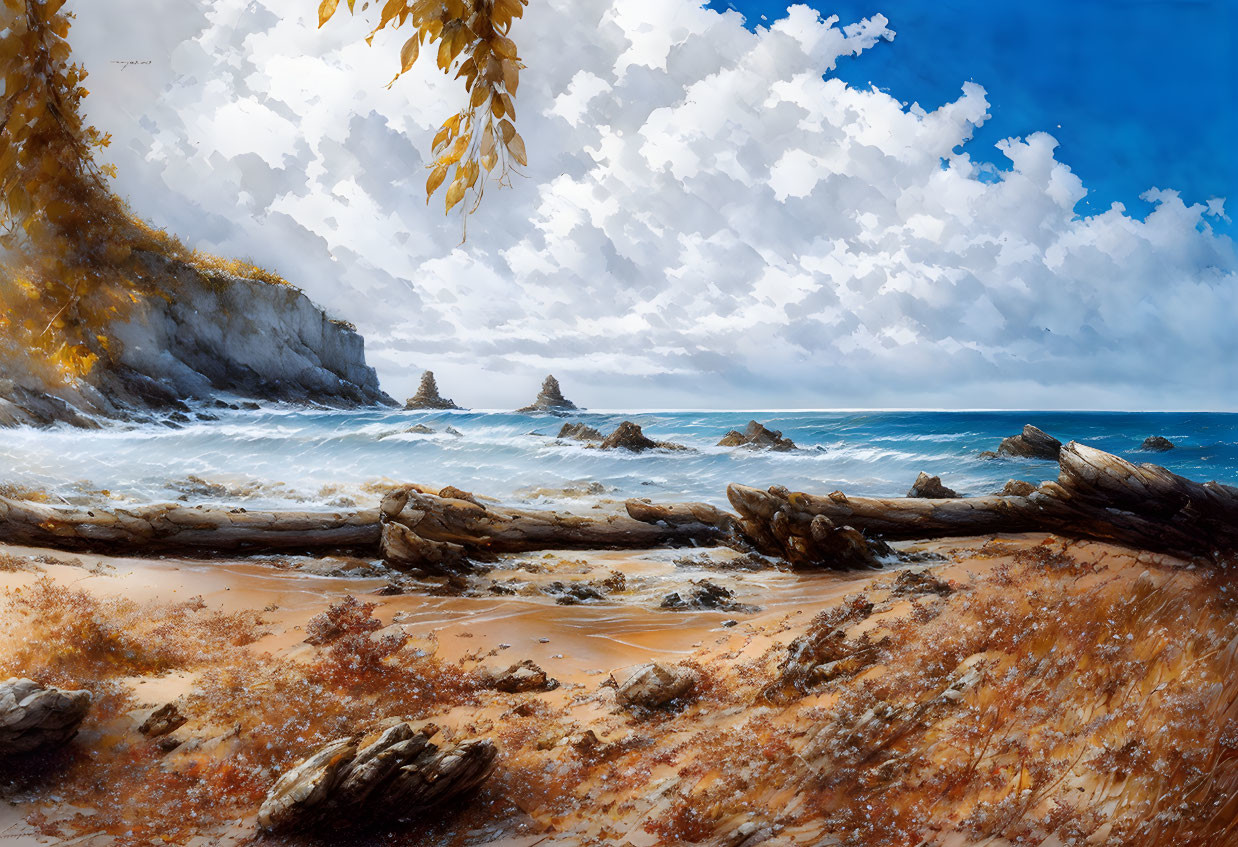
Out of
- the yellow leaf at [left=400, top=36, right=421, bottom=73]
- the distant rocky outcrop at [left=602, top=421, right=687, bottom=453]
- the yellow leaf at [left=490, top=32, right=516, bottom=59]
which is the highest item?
the yellow leaf at [left=490, top=32, right=516, bottom=59]

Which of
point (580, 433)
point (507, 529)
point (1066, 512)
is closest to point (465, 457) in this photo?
point (507, 529)

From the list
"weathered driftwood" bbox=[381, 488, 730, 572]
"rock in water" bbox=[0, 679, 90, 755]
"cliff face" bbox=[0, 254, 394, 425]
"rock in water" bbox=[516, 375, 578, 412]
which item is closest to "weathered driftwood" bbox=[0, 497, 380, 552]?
"weathered driftwood" bbox=[381, 488, 730, 572]

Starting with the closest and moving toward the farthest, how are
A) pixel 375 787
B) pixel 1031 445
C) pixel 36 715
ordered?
pixel 375 787
pixel 36 715
pixel 1031 445

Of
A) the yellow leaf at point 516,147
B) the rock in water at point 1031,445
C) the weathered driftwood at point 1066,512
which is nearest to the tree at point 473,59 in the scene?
the yellow leaf at point 516,147

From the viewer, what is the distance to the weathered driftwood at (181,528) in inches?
146

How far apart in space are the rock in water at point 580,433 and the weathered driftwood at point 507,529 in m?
0.52

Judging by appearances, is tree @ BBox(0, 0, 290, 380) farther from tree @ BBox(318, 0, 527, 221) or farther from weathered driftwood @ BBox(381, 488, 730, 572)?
weathered driftwood @ BBox(381, 488, 730, 572)

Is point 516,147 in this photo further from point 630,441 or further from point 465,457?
point 465,457

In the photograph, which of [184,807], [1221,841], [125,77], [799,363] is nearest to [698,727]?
[1221,841]

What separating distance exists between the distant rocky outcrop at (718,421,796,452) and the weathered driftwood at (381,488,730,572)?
47cm

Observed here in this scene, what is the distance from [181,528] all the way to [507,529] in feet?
6.83

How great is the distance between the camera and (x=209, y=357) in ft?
13.5

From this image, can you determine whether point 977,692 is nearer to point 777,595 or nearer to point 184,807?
point 777,595

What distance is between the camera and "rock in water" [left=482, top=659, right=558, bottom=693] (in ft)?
8.71
